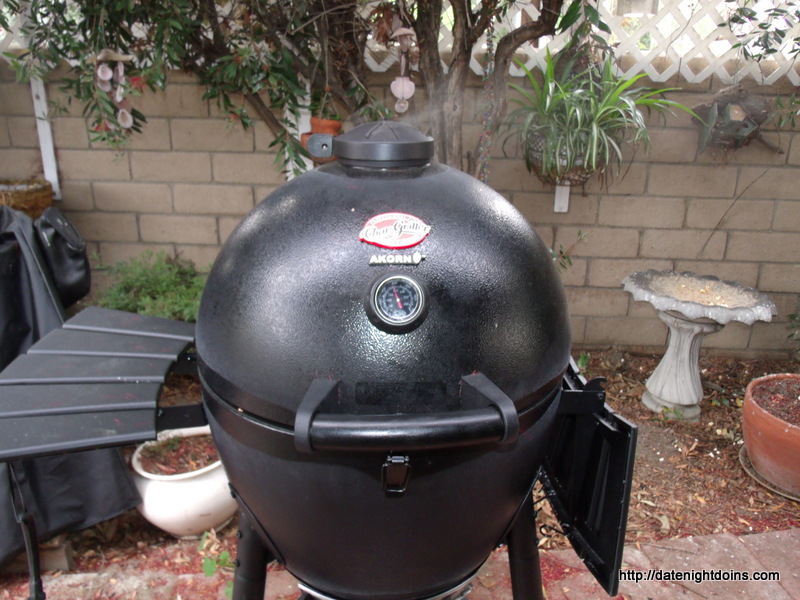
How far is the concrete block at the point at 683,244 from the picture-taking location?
3537mm

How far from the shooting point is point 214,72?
9.11 feet

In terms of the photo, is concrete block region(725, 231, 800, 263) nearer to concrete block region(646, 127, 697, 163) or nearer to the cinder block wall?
the cinder block wall

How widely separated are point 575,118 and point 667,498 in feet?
5.44

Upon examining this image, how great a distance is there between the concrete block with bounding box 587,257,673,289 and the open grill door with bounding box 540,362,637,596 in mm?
2155

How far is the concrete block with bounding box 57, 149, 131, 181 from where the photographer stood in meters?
3.42

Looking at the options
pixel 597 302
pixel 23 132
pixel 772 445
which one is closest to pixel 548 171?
pixel 597 302

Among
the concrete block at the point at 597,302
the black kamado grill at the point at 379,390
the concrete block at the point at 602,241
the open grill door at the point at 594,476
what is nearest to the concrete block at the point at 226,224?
the concrete block at the point at 602,241

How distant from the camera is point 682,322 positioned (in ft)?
10.0

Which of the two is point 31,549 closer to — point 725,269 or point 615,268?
point 615,268

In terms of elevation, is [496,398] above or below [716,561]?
above

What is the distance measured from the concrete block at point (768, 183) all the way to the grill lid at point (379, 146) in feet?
9.09

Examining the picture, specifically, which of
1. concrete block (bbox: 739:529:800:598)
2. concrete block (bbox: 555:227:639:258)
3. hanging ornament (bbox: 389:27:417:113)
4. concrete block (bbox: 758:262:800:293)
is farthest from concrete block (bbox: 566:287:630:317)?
hanging ornament (bbox: 389:27:417:113)

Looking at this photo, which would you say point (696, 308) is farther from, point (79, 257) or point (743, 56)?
point (79, 257)

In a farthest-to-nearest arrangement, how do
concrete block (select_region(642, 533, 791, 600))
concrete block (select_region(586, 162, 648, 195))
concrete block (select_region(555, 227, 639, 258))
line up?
concrete block (select_region(555, 227, 639, 258)) < concrete block (select_region(586, 162, 648, 195)) < concrete block (select_region(642, 533, 791, 600))
